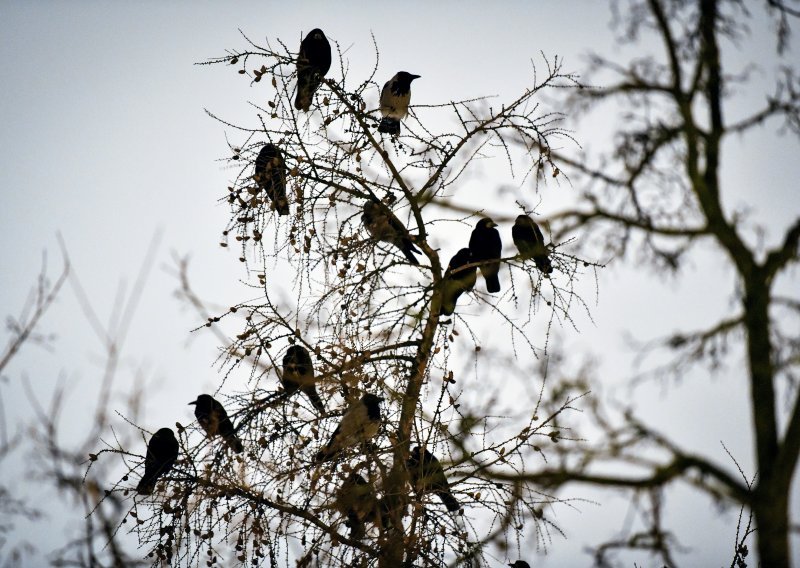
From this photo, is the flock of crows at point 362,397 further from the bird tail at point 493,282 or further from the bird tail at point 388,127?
the bird tail at point 493,282

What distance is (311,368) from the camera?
10.7 feet

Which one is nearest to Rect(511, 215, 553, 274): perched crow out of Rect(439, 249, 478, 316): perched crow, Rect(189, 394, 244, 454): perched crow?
Rect(439, 249, 478, 316): perched crow

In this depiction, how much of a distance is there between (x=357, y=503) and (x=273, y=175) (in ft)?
4.95

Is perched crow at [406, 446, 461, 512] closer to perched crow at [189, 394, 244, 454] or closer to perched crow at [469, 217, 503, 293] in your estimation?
perched crow at [189, 394, 244, 454]

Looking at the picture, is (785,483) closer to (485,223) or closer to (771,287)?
(771,287)

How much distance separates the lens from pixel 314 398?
9.68 feet

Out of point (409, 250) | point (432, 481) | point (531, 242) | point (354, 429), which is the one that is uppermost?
point (531, 242)

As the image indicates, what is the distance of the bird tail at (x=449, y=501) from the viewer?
9.46ft

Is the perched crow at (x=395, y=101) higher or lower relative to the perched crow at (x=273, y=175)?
higher

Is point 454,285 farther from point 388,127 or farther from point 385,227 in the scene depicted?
point 388,127

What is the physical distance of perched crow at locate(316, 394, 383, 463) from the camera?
271cm

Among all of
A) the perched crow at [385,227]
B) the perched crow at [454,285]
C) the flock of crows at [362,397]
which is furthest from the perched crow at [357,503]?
the perched crow at [385,227]

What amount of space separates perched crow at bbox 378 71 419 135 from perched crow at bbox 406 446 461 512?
5.10 ft

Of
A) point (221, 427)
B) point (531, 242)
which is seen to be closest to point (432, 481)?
point (221, 427)
